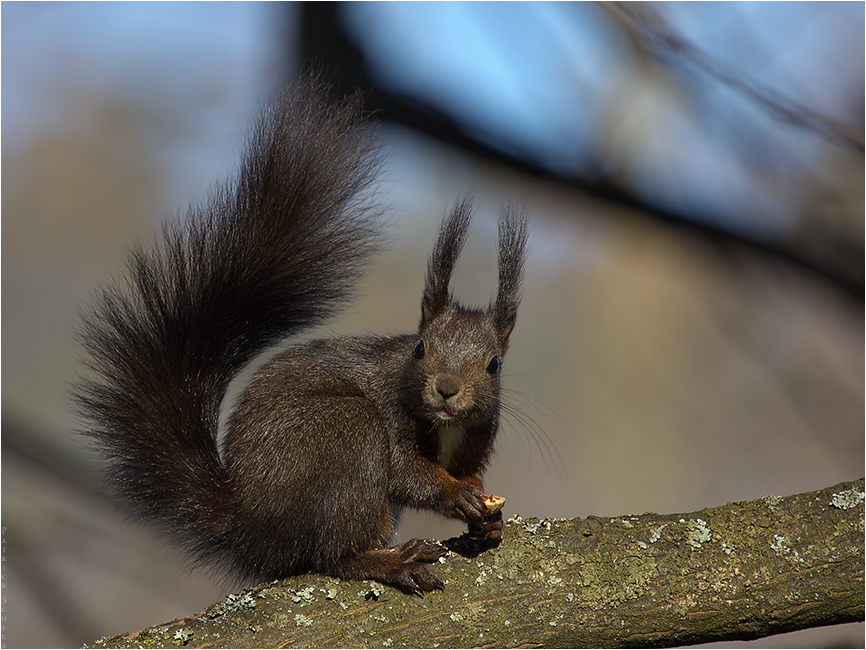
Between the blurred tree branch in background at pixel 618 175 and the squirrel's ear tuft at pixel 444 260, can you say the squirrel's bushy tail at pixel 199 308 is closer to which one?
the squirrel's ear tuft at pixel 444 260

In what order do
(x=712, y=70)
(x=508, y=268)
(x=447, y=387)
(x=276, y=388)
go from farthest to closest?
(x=712, y=70)
(x=508, y=268)
(x=276, y=388)
(x=447, y=387)

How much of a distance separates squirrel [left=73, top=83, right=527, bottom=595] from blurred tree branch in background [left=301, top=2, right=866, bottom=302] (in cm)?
92

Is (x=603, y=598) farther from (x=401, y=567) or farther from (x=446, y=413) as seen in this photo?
(x=446, y=413)

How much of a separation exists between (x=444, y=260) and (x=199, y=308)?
2.51ft

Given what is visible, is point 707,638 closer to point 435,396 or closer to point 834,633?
point 435,396

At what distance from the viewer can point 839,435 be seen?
4.90 m

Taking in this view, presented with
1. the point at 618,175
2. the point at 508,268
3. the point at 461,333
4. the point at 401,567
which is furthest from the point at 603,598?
the point at 618,175

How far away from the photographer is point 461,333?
2086mm

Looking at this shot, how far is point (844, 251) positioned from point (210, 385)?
317cm

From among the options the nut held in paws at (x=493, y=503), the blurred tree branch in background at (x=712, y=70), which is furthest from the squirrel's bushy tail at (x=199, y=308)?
the blurred tree branch in background at (x=712, y=70)

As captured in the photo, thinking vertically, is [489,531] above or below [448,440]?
below

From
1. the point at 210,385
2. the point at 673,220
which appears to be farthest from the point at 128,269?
the point at 673,220

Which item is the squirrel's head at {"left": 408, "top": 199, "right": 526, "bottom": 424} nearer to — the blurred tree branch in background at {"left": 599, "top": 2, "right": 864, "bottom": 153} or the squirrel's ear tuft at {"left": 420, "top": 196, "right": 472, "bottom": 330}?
the squirrel's ear tuft at {"left": 420, "top": 196, "right": 472, "bottom": 330}

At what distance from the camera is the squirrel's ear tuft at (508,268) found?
2.14 meters
